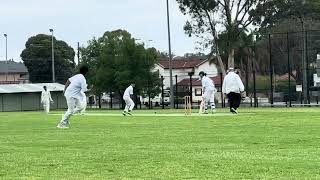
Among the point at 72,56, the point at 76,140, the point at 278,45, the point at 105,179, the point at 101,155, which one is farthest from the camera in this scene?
the point at 72,56

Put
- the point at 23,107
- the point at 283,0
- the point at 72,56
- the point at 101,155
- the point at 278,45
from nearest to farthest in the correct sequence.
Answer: the point at 101,155
the point at 283,0
the point at 23,107
the point at 278,45
the point at 72,56

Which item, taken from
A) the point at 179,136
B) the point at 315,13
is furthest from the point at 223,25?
the point at 179,136

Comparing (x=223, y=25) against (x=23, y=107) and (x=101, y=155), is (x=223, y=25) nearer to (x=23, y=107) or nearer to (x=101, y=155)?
(x=23, y=107)

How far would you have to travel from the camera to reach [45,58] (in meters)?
114

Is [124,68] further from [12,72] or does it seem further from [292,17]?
[12,72]

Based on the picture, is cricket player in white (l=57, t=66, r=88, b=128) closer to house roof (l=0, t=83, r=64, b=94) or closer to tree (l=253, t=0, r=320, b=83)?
tree (l=253, t=0, r=320, b=83)

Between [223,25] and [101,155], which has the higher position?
[223,25]

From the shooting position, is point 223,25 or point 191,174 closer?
point 191,174

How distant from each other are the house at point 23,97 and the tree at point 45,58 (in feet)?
112

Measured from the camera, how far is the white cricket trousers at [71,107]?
19.3 metres

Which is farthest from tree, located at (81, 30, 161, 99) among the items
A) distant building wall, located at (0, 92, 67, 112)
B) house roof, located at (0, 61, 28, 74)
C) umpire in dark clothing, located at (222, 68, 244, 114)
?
house roof, located at (0, 61, 28, 74)

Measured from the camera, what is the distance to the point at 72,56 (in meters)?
122

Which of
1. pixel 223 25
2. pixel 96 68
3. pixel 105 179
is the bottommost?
pixel 105 179

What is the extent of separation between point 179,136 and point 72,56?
109 metres
